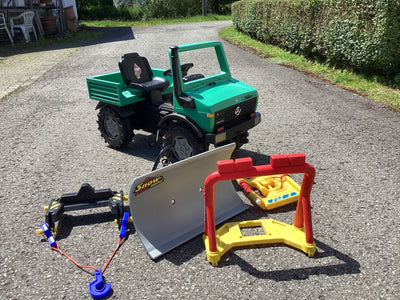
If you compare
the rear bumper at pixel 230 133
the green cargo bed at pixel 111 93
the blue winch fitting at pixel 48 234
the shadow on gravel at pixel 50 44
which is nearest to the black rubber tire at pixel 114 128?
the green cargo bed at pixel 111 93

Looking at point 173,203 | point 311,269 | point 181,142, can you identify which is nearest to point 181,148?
point 181,142

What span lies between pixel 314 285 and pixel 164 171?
174 centimetres

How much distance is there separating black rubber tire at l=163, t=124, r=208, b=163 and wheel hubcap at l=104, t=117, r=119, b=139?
1.22m

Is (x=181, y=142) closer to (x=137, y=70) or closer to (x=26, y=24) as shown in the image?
(x=137, y=70)

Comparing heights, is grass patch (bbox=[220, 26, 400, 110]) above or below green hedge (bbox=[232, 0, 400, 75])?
below

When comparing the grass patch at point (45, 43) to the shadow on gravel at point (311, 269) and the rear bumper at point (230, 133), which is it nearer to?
the rear bumper at point (230, 133)

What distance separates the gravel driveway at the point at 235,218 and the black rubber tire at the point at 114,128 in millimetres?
231

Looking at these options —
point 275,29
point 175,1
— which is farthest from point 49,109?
point 175,1

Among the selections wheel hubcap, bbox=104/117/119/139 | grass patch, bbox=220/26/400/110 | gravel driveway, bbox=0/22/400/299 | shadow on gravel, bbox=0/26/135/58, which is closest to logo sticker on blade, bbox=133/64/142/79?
wheel hubcap, bbox=104/117/119/139

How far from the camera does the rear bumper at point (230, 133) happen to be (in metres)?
4.46

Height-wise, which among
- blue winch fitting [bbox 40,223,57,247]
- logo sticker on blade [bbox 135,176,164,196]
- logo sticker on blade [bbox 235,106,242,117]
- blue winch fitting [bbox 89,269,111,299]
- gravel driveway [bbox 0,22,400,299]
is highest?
logo sticker on blade [bbox 235,106,242,117]

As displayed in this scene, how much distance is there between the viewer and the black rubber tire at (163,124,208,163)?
15.0ft

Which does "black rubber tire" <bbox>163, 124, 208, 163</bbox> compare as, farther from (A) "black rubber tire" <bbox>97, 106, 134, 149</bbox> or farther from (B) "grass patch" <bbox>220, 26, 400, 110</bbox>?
(B) "grass patch" <bbox>220, 26, 400, 110</bbox>

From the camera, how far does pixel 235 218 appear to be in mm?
4094
